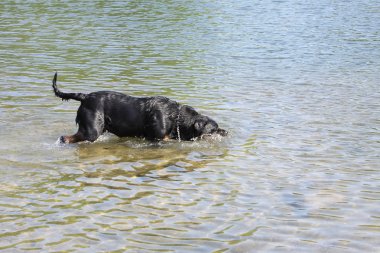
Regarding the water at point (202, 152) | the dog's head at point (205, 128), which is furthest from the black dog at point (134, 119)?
the water at point (202, 152)

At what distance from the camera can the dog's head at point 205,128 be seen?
389 inches

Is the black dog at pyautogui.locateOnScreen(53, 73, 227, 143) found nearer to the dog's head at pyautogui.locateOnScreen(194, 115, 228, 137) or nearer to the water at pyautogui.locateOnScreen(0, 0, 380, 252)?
the dog's head at pyautogui.locateOnScreen(194, 115, 228, 137)

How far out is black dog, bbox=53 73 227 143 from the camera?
9484mm

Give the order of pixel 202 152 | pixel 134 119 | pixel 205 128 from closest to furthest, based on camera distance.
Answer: pixel 202 152, pixel 134 119, pixel 205 128

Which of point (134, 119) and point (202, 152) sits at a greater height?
point (134, 119)

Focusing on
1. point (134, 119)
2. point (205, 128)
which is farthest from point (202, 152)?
point (134, 119)

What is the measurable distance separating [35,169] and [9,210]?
155 cm

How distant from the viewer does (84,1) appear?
100 feet

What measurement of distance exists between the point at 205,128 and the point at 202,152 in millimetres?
570

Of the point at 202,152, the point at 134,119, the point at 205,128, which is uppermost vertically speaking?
the point at 134,119

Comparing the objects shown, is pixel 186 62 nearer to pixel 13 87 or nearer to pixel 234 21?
pixel 13 87

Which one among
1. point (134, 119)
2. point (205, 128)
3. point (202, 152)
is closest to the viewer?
point (202, 152)

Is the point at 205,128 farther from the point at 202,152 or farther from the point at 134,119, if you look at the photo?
the point at 134,119

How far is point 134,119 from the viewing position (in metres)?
9.64
